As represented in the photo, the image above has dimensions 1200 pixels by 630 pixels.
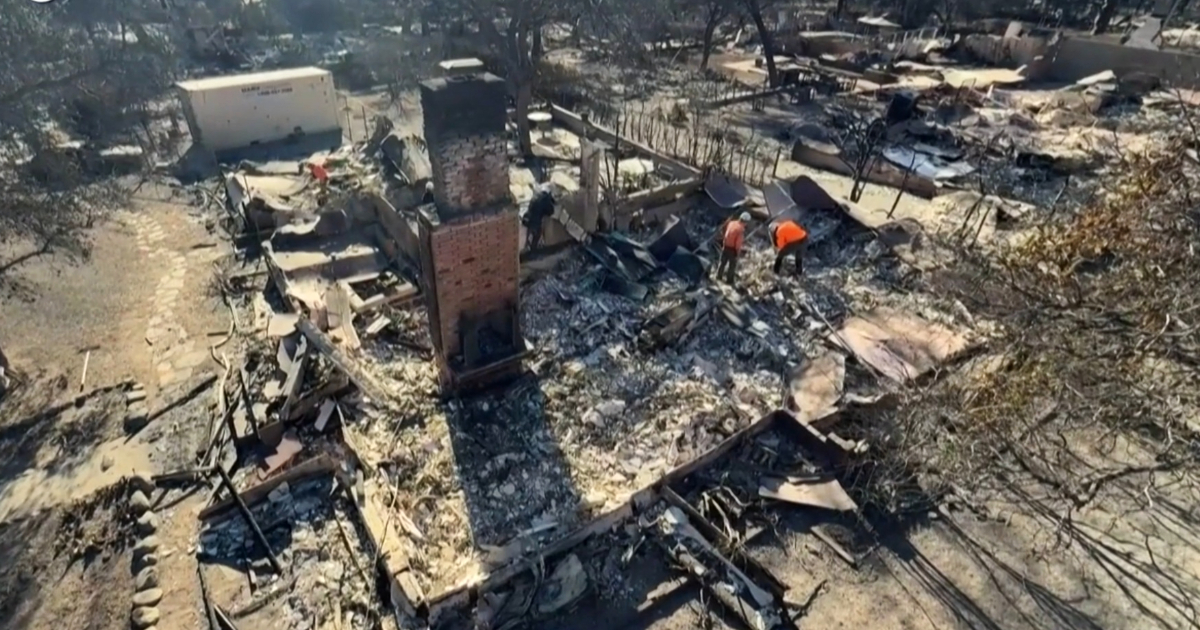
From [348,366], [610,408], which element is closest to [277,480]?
[348,366]

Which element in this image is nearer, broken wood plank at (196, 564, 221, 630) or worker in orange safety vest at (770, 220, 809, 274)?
broken wood plank at (196, 564, 221, 630)

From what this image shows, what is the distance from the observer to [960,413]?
758 centimetres

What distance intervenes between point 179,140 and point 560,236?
1435 centimetres

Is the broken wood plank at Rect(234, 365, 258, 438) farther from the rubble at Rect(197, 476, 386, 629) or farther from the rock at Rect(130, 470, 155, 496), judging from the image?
the rubble at Rect(197, 476, 386, 629)

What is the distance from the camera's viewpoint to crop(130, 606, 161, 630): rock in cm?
623

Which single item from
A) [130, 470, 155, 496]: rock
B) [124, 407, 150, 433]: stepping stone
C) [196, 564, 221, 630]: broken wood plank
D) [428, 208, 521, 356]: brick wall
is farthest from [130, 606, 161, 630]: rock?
[428, 208, 521, 356]: brick wall

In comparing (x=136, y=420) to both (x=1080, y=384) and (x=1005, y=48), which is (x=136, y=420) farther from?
(x=1005, y=48)

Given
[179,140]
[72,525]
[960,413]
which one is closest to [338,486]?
[72,525]

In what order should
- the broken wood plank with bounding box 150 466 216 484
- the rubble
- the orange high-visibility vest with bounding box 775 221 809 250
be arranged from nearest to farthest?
1. the rubble
2. the broken wood plank with bounding box 150 466 216 484
3. the orange high-visibility vest with bounding box 775 221 809 250

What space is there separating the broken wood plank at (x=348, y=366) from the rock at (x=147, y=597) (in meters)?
2.97

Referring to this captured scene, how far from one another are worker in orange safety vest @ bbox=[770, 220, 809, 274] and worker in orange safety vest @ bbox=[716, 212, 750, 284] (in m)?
0.63

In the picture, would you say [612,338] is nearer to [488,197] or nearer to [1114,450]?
[488,197]

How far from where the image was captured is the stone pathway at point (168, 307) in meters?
9.98

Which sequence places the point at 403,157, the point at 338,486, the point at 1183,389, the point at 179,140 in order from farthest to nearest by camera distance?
1. the point at 179,140
2. the point at 403,157
3. the point at 338,486
4. the point at 1183,389
